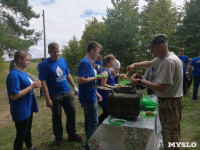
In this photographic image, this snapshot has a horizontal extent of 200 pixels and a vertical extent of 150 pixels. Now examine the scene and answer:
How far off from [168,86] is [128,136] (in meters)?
0.80

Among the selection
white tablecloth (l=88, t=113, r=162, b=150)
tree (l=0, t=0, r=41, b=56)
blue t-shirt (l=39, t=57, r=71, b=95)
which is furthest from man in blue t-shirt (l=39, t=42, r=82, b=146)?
tree (l=0, t=0, r=41, b=56)

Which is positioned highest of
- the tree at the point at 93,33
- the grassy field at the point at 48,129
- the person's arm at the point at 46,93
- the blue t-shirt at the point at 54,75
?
the tree at the point at 93,33

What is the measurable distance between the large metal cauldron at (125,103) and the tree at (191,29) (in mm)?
14941

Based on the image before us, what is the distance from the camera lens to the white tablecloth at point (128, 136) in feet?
5.08

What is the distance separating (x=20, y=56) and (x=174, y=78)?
85.5 inches

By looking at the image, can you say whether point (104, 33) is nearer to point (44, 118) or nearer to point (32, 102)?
point (44, 118)

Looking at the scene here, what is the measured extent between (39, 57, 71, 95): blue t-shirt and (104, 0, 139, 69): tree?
533 inches

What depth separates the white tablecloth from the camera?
1550 mm

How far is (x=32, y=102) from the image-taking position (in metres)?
2.46

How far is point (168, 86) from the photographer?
186 centimetres

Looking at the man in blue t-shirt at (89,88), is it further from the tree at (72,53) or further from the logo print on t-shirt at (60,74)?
the tree at (72,53)

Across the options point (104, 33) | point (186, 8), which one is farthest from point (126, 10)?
point (186, 8)

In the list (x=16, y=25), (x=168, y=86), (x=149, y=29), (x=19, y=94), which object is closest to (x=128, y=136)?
(x=168, y=86)

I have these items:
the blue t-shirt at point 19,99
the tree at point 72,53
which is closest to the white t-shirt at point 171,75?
the blue t-shirt at point 19,99
